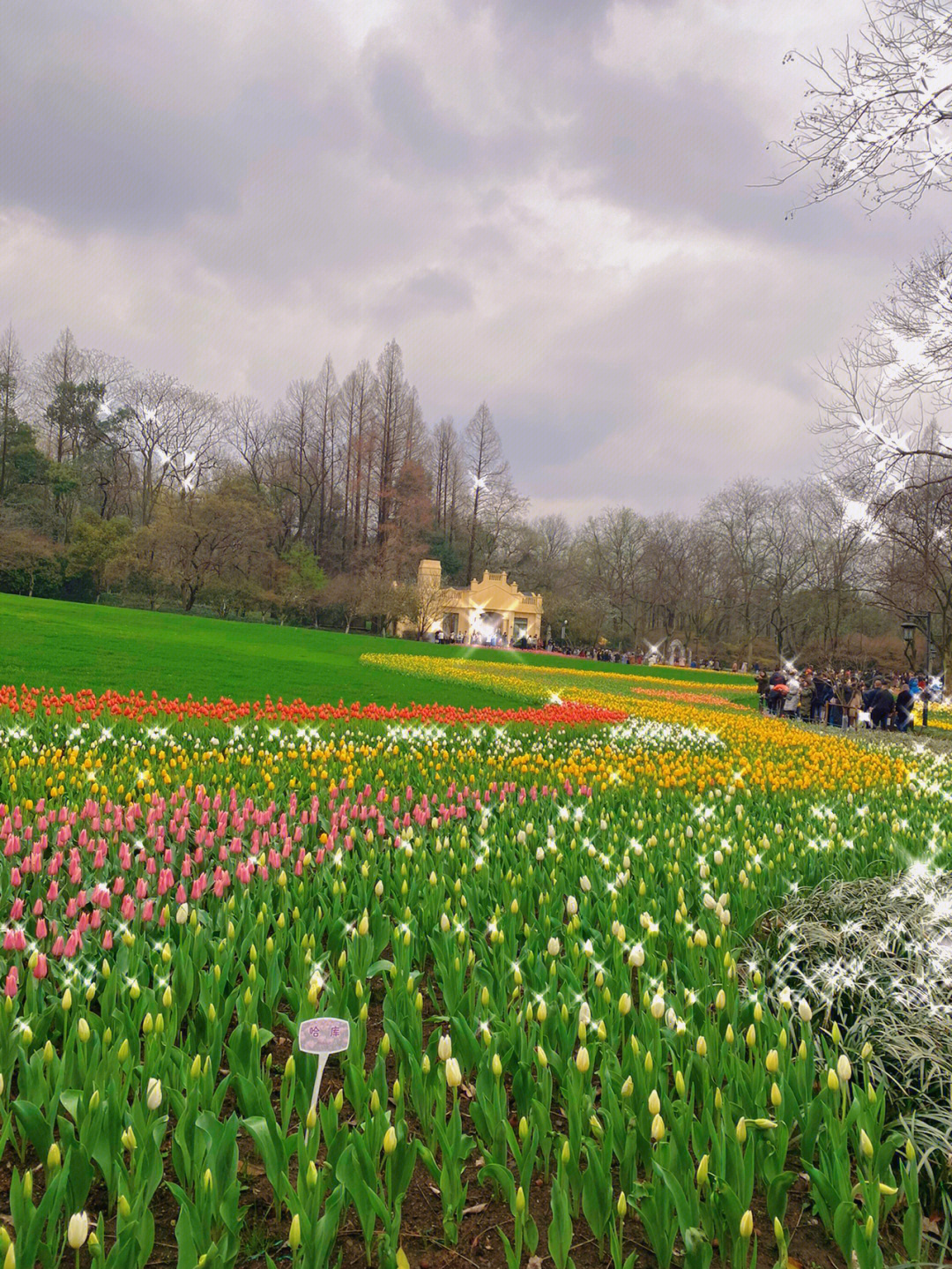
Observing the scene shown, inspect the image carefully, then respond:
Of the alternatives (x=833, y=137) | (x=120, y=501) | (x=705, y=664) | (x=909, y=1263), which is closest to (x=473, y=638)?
(x=705, y=664)

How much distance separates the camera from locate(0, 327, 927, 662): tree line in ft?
147

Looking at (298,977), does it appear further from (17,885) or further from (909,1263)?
(909,1263)

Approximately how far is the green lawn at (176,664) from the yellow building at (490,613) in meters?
32.3

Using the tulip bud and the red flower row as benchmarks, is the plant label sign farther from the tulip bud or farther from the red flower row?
the red flower row

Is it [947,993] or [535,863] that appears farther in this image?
[535,863]

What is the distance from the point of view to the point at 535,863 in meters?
4.49

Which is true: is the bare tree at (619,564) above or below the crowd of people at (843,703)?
above

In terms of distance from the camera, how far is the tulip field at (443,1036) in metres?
1.87

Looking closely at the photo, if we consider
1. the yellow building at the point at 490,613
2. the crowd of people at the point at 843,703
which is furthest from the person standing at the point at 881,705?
the yellow building at the point at 490,613

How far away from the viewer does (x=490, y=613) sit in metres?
65.7

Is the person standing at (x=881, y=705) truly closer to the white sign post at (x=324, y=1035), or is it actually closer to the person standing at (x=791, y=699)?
the person standing at (x=791, y=699)

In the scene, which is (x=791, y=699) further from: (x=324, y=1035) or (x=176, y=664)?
(x=324, y=1035)

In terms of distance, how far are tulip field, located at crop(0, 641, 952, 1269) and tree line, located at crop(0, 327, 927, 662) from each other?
121 feet

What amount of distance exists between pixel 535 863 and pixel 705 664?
61257 mm
